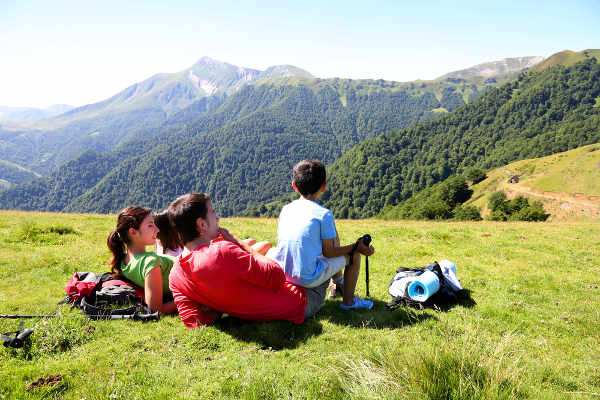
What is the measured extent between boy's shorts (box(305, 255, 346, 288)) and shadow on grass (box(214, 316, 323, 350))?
2.20ft

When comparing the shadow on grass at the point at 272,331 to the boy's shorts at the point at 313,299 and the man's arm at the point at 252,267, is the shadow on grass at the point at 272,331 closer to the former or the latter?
the boy's shorts at the point at 313,299

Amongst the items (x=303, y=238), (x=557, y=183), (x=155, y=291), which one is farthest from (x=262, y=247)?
(x=557, y=183)

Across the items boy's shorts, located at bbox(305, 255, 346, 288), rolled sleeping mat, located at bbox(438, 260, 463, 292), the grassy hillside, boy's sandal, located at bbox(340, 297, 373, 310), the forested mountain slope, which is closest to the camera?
boy's shorts, located at bbox(305, 255, 346, 288)

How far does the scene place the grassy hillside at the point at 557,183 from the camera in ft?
197

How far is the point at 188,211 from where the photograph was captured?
4.54m

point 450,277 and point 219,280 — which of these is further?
point 450,277

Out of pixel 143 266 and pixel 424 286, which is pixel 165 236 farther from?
pixel 424 286

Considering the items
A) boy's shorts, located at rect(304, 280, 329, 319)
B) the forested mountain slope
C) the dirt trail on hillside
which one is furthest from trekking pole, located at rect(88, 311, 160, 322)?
the forested mountain slope

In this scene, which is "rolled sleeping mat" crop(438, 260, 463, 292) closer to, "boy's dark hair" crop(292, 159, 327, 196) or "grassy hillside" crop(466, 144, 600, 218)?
"boy's dark hair" crop(292, 159, 327, 196)

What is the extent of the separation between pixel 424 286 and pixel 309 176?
333 centimetres

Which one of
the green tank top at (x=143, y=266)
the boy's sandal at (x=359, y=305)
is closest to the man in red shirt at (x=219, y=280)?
the green tank top at (x=143, y=266)

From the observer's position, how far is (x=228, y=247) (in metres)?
4.45

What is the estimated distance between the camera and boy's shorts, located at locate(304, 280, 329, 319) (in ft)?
17.4

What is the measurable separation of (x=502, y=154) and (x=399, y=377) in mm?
203019
